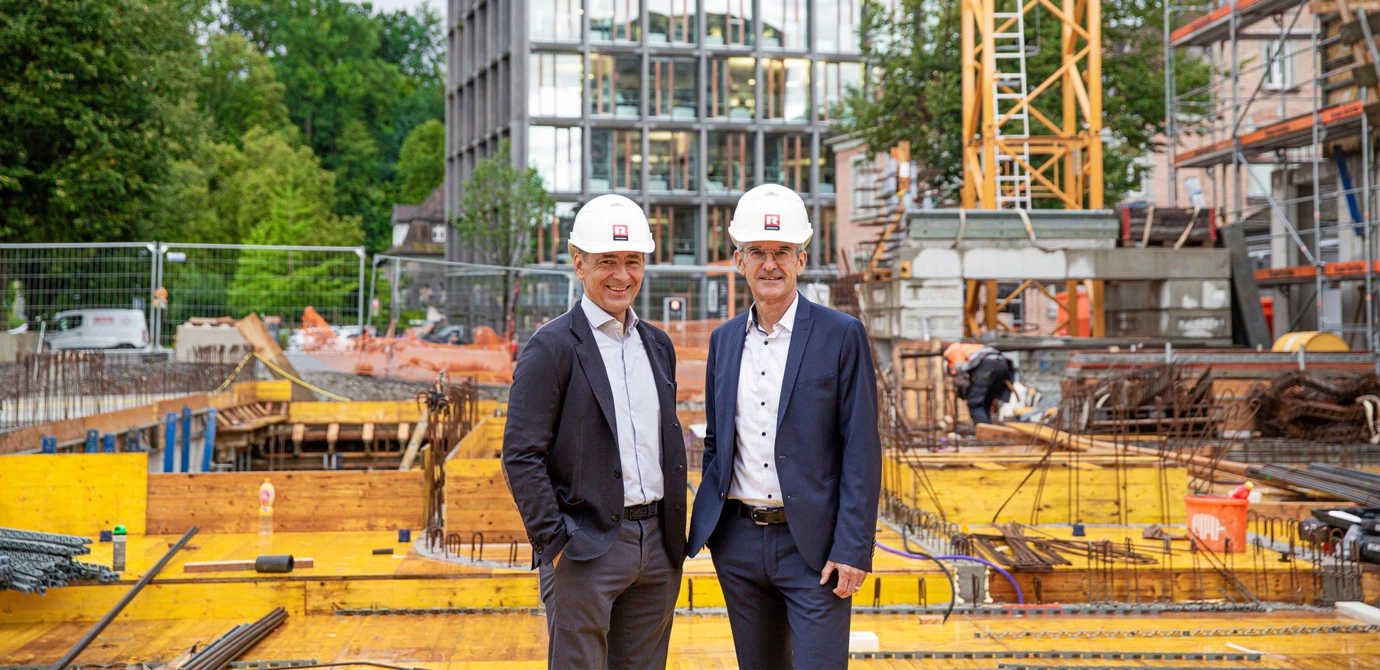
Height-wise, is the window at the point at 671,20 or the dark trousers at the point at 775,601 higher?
the window at the point at 671,20

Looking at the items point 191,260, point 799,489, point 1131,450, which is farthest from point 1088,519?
point 191,260

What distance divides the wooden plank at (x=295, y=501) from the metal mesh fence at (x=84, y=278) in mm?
13962

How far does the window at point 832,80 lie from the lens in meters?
54.2

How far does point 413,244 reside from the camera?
7000cm

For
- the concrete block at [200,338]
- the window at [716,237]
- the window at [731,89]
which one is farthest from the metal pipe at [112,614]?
the window at [731,89]

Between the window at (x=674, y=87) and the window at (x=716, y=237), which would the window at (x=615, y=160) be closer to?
the window at (x=674, y=87)

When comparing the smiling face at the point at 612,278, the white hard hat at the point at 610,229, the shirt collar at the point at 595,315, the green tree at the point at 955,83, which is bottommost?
the shirt collar at the point at 595,315

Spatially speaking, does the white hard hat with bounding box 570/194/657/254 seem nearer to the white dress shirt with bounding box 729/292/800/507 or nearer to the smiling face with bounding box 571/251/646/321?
the smiling face with bounding box 571/251/646/321

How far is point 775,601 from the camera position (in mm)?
4383

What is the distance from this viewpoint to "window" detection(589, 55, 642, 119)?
52250 millimetres

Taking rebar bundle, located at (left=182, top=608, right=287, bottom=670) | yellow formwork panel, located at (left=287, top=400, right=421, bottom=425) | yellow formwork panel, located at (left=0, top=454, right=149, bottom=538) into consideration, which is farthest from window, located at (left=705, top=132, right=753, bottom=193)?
rebar bundle, located at (left=182, top=608, right=287, bottom=670)

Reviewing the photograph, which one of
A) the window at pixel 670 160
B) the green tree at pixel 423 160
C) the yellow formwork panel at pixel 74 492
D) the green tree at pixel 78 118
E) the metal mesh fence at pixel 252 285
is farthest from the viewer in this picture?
the green tree at pixel 423 160

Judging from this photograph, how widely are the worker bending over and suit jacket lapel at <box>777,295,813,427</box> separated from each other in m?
11.7

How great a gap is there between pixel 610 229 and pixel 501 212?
36827mm
